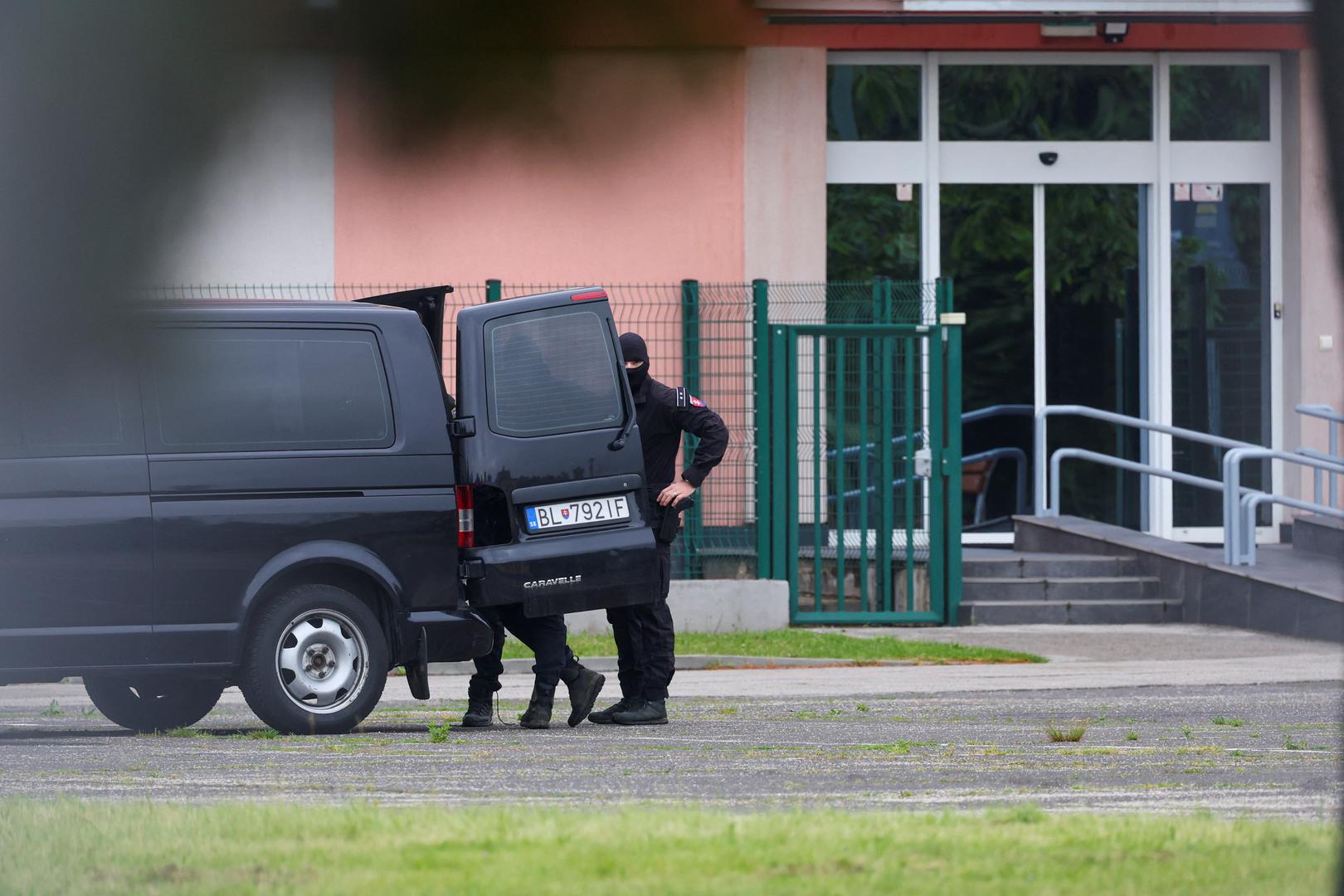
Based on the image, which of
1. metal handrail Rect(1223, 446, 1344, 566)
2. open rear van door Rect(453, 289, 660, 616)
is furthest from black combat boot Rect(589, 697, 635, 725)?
metal handrail Rect(1223, 446, 1344, 566)

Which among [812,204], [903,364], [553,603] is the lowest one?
[553,603]

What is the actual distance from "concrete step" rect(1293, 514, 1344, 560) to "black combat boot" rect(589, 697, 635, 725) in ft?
27.9

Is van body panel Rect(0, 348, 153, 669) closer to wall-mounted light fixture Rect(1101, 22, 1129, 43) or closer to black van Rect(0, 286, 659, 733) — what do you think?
black van Rect(0, 286, 659, 733)

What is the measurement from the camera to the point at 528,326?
882 cm

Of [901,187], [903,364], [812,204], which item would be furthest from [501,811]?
[901,187]

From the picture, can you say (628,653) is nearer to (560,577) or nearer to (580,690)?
(580,690)

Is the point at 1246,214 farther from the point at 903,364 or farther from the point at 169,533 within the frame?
the point at 169,533

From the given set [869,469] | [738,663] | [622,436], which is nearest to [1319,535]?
[869,469]

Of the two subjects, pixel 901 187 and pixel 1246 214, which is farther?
pixel 1246 214

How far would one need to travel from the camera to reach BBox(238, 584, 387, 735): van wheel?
8375mm

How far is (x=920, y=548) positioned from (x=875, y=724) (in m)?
6.39

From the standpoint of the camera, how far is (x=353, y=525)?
8570 mm

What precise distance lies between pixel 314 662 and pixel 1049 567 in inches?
344

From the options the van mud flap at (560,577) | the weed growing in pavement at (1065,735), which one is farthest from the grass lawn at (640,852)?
the van mud flap at (560,577)
